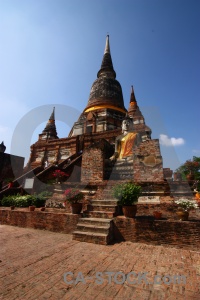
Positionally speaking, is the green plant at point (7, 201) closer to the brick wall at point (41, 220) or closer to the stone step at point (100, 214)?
the brick wall at point (41, 220)

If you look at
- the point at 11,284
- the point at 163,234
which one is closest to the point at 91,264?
the point at 11,284

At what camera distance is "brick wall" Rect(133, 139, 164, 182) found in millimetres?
8164

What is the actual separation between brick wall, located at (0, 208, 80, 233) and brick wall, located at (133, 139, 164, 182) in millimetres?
3860

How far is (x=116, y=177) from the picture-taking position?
10.0 metres

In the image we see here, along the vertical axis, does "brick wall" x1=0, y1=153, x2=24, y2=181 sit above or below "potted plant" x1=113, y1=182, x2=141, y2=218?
above

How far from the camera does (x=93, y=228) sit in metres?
5.01

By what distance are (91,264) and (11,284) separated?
1.43 m

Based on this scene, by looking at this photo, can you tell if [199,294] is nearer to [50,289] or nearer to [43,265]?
[50,289]

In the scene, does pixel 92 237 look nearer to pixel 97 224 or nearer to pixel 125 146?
pixel 97 224

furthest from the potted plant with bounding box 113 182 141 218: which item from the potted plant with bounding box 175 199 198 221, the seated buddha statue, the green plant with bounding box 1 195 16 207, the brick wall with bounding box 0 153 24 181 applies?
the brick wall with bounding box 0 153 24 181

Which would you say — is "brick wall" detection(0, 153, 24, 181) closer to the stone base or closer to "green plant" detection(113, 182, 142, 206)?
the stone base

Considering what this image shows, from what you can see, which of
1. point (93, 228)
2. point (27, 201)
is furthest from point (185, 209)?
point (27, 201)

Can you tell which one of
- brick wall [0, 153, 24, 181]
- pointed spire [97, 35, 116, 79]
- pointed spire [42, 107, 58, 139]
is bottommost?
brick wall [0, 153, 24, 181]

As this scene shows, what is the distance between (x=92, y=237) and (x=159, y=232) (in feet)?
6.04
